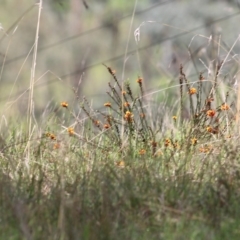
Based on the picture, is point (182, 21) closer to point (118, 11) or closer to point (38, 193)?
point (118, 11)

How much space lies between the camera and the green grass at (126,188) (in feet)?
8.64

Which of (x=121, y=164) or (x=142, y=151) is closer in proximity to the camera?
(x=121, y=164)

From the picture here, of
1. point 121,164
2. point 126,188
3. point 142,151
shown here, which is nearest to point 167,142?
point 142,151

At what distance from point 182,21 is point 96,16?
32.8 ft

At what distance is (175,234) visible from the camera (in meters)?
2.56

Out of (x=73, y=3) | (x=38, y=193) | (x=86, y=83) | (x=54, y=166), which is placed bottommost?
(x=38, y=193)

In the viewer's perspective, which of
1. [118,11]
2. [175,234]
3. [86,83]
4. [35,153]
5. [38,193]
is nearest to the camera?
[175,234]

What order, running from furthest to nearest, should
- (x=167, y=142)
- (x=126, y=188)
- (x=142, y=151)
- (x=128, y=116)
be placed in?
(x=128, y=116)
(x=167, y=142)
(x=142, y=151)
(x=126, y=188)

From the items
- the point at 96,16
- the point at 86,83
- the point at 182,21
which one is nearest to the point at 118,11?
the point at 96,16

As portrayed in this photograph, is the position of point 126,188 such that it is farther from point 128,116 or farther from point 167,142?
point 128,116

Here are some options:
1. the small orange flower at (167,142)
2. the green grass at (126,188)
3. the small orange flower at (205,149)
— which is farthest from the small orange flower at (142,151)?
Answer: the small orange flower at (205,149)

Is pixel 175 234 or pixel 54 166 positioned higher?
pixel 54 166

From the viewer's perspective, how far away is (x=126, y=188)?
2.93 metres

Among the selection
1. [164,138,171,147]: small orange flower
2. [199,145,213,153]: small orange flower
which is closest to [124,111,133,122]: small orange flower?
[164,138,171,147]: small orange flower
